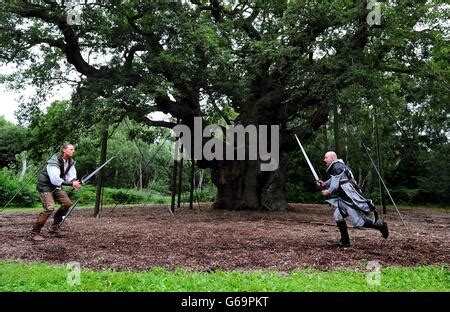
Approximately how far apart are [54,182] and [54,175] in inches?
5.9

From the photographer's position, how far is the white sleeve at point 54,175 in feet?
27.9

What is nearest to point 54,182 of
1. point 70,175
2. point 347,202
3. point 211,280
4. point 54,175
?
point 54,175

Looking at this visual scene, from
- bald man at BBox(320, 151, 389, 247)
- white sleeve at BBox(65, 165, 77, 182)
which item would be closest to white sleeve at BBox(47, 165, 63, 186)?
white sleeve at BBox(65, 165, 77, 182)

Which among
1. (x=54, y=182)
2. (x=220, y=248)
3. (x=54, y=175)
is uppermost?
(x=54, y=175)

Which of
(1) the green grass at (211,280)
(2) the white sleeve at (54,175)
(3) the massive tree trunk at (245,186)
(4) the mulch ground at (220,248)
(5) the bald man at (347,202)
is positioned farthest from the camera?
(3) the massive tree trunk at (245,186)

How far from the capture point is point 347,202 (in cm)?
781

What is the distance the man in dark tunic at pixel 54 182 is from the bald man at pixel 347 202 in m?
5.04

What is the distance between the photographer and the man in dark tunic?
337 inches

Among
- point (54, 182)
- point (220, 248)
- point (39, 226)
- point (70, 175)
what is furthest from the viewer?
point (70, 175)

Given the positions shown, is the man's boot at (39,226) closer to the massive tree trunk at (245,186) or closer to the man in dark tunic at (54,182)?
the man in dark tunic at (54,182)

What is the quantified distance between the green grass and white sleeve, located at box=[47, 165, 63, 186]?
2.65m

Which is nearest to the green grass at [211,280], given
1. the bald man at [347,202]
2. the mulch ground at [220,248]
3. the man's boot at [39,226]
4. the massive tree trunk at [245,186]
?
the mulch ground at [220,248]

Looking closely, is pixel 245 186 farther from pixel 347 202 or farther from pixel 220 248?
pixel 347 202

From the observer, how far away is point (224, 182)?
61.9ft
